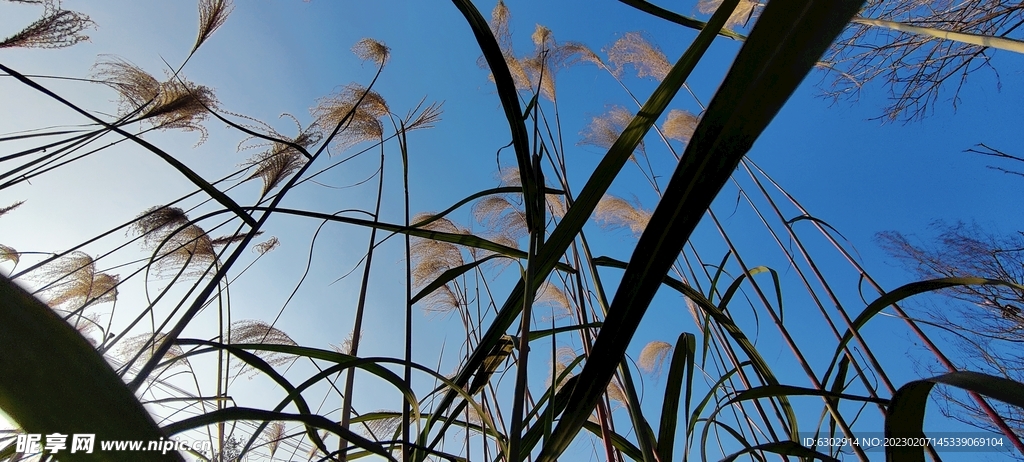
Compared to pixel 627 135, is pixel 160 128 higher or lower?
higher

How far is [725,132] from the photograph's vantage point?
167 mm

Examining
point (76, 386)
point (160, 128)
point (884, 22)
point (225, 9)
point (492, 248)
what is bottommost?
point (76, 386)

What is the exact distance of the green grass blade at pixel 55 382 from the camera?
118 mm

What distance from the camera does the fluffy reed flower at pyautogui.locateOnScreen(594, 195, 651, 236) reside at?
1836mm

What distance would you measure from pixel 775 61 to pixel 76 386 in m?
0.24

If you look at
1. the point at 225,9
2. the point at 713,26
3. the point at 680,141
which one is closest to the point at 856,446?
the point at 713,26

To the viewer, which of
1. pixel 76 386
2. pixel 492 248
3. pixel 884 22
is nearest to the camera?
pixel 76 386

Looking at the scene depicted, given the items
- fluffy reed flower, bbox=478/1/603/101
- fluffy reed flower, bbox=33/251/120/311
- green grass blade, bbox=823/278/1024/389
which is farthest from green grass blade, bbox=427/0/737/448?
fluffy reed flower, bbox=33/251/120/311

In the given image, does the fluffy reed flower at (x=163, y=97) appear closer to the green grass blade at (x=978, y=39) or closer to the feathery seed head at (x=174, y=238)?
the feathery seed head at (x=174, y=238)

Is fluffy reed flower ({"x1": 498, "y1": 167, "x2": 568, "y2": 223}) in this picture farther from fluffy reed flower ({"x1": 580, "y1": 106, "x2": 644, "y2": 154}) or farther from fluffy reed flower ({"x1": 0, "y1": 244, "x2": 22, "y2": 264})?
fluffy reed flower ({"x1": 0, "y1": 244, "x2": 22, "y2": 264})

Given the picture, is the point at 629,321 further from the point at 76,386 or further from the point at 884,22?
the point at 884,22

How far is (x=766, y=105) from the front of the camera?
0.52 feet

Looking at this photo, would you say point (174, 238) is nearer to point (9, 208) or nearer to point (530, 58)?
point (9, 208)

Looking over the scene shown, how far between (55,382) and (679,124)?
2.02 metres
